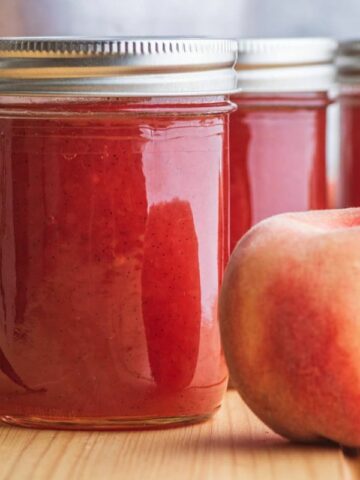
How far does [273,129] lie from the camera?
1095mm

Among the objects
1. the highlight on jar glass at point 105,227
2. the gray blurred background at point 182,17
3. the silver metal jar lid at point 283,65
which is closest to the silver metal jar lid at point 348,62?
the silver metal jar lid at point 283,65

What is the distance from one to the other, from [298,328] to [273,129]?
319 millimetres

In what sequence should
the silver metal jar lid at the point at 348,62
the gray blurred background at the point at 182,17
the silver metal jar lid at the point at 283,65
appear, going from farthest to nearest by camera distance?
1. the gray blurred background at the point at 182,17
2. the silver metal jar lid at the point at 348,62
3. the silver metal jar lid at the point at 283,65

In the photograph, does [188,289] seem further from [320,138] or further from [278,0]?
[278,0]

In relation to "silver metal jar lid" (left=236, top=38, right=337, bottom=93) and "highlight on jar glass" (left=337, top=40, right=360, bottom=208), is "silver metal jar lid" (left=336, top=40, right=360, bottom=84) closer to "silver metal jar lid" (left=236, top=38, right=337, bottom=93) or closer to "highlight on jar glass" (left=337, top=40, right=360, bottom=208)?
"highlight on jar glass" (left=337, top=40, right=360, bottom=208)

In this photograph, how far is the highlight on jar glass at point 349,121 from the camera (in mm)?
1247

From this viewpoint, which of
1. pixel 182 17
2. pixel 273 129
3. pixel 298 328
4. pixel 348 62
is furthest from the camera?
pixel 182 17

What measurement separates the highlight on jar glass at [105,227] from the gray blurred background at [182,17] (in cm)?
86

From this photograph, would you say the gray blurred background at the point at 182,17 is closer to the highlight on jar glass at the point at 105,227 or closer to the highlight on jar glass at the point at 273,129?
the highlight on jar glass at the point at 273,129

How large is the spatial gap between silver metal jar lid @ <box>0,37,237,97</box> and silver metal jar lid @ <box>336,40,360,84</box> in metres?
0.37

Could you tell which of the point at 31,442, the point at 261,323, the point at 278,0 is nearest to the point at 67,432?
the point at 31,442

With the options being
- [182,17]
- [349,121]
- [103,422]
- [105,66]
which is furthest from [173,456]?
[182,17]

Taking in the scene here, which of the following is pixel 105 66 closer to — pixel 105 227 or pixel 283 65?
pixel 105 227

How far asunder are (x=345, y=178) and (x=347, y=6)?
2.41 feet
